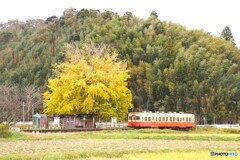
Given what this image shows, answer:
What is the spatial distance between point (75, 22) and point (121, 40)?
25604 mm

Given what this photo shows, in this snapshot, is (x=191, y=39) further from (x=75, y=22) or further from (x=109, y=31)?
(x=75, y=22)

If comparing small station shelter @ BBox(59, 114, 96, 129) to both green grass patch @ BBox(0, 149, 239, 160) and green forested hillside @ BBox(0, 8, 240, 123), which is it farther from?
green forested hillside @ BBox(0, 8, 240, 123)

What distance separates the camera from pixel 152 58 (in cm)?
8256

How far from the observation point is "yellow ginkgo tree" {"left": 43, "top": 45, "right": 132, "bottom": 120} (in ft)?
165

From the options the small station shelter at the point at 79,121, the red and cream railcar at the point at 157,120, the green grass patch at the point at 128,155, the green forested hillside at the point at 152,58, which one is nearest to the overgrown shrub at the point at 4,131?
the green grass patch at the point at 128,155

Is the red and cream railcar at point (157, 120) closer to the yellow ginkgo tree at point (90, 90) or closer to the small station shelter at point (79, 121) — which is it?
the yellow ginkgo tree at point (90, 90)

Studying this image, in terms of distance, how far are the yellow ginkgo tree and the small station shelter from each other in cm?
119

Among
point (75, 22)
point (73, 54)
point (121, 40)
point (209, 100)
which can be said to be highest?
point (75, 22)

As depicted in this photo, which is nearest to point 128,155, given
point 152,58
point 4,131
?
point 4,131

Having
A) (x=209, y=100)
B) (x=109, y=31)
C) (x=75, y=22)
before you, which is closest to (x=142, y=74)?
(x=209, y=100)

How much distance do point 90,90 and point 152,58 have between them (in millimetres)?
34194

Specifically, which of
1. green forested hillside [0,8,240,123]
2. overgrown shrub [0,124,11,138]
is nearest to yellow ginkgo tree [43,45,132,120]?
overgrown shrub [0,124,11,138]

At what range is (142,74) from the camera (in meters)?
77.5

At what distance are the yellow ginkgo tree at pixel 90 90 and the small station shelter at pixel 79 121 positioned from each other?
1188mm
